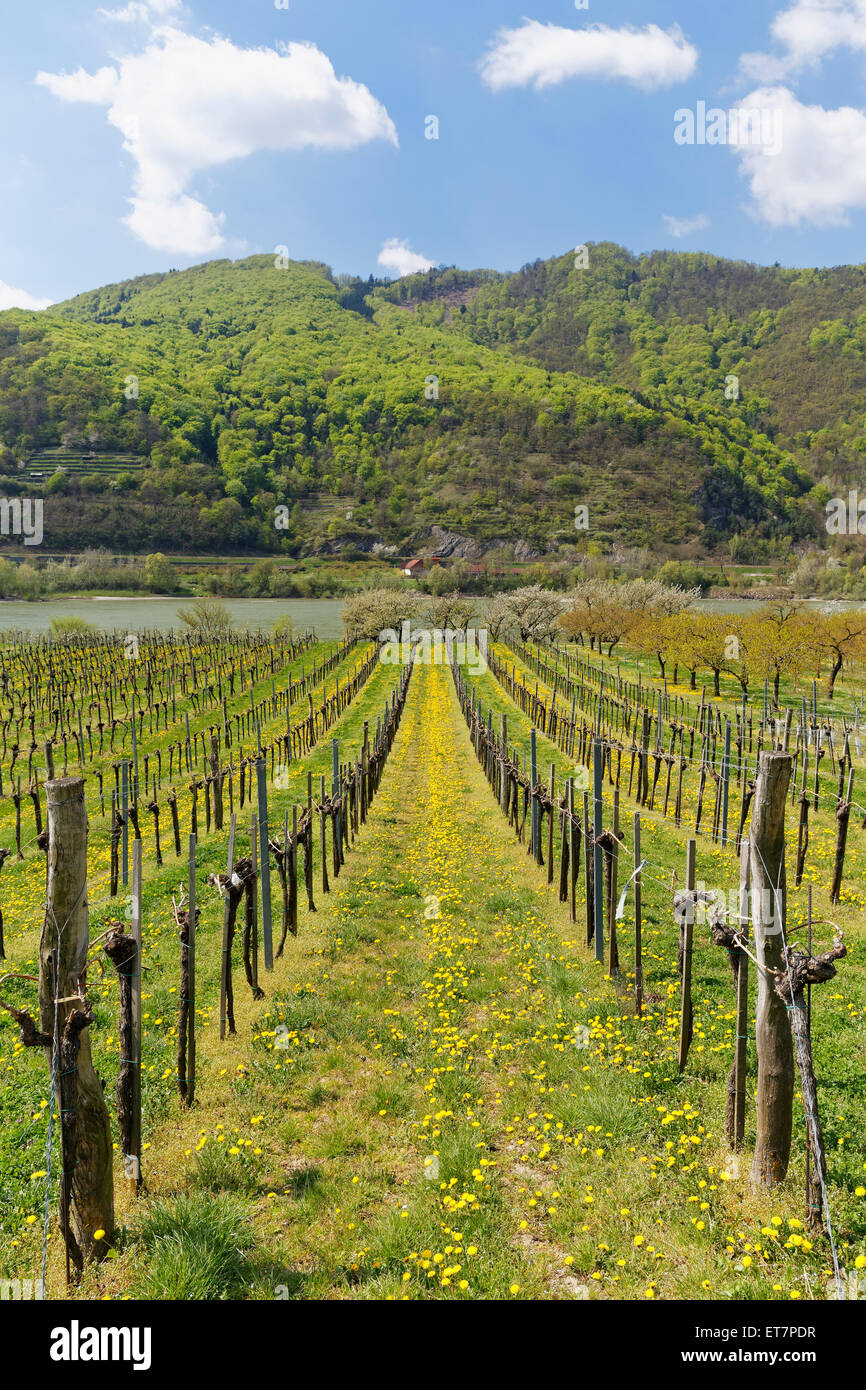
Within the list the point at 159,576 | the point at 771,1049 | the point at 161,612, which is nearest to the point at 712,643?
the point at 771,1049

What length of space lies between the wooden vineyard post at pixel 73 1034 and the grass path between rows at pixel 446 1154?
33 centimetres

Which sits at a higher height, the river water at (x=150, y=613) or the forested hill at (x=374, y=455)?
the forested hill at (x=374, y=455)

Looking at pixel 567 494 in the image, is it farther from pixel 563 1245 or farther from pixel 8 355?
pixel 563 1245

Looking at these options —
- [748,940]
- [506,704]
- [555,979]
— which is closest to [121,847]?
[555,979]

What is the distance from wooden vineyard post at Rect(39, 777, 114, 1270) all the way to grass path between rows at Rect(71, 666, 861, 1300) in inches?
12.9

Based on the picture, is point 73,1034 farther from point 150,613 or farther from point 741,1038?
point 150,613

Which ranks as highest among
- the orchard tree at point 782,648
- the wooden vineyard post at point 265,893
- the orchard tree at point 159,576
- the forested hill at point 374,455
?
the forested hill at point 374,455

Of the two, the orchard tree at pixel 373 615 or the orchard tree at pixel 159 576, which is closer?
the orchard tree at pixel 373 615

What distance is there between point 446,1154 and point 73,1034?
288cm

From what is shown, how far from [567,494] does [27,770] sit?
150 metres

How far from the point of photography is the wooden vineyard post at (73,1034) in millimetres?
3973

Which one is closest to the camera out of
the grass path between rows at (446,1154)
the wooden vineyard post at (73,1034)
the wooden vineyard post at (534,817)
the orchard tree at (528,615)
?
the wooden vineyard post at (73,1034)

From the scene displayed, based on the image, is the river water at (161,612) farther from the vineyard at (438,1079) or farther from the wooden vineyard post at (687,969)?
the wooden vineyard post at (687,969)

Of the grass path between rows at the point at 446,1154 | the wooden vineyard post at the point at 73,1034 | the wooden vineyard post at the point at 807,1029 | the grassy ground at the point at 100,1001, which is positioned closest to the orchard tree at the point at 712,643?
the grassy ground at the point at 100,1001
